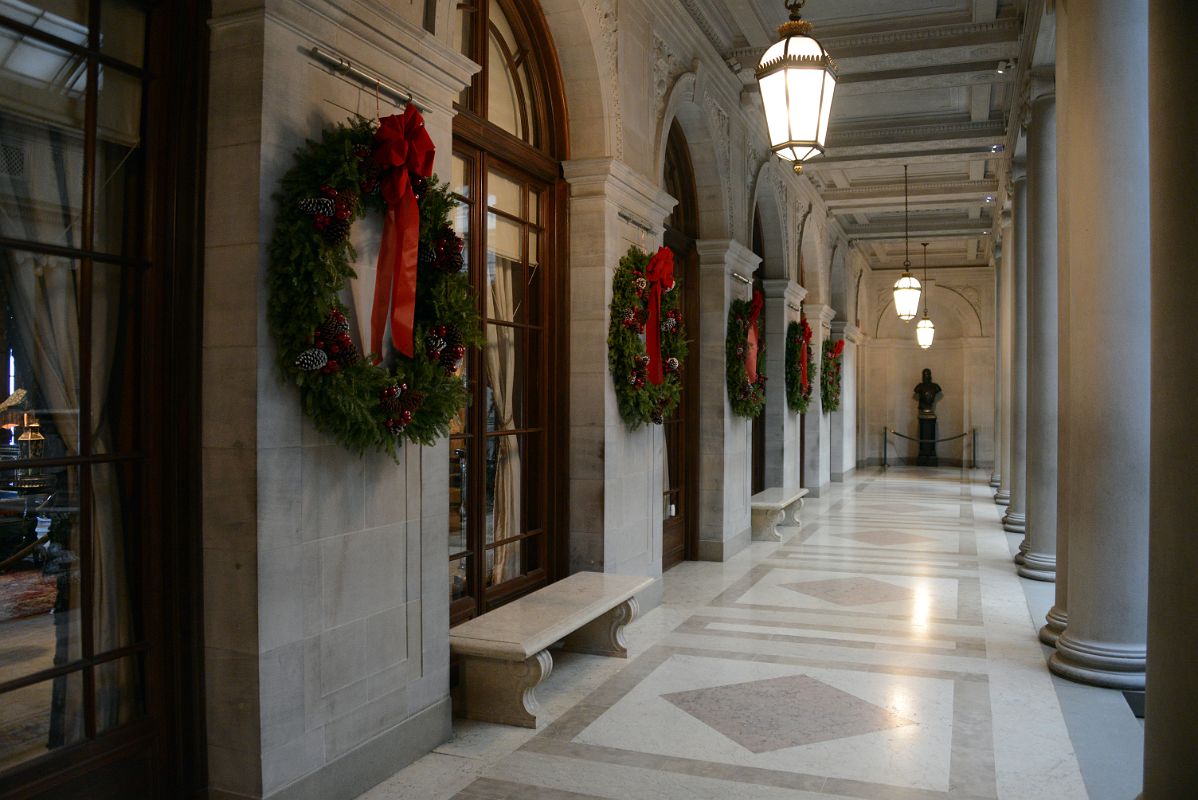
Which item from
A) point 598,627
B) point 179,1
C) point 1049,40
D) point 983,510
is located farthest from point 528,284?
point 983,510

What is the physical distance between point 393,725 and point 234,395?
171 cm

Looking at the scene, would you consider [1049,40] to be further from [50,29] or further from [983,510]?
[983,510]

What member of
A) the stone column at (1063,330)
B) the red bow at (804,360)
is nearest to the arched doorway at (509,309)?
the stone column at (1063,330)

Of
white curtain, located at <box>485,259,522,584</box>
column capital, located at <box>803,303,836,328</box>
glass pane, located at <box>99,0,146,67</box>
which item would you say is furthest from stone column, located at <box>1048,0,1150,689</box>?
column capital, located at <box>803,303,836,328</box>

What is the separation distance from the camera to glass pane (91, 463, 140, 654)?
338cm

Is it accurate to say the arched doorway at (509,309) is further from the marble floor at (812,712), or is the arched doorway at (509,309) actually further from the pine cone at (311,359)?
the pine cone at (311,359)

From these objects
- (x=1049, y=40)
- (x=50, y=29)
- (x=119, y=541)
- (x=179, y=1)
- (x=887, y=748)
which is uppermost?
(x=1049, y=40)

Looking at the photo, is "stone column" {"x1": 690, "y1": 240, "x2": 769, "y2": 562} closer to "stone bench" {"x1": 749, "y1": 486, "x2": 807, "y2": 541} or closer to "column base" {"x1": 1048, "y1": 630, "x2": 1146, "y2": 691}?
"stone bench" {"x1": 749, "y1": 486, "x2": 807, "y2": 541}

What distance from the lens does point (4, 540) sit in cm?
305

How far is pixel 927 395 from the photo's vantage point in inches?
1000

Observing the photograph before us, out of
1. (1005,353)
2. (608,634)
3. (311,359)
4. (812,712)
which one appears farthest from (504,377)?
(1005,353)

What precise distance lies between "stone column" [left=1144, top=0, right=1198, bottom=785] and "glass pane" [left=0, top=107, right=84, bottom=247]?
3.54m

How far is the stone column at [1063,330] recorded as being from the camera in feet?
19.2

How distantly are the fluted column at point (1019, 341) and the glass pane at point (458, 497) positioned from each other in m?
7.12
